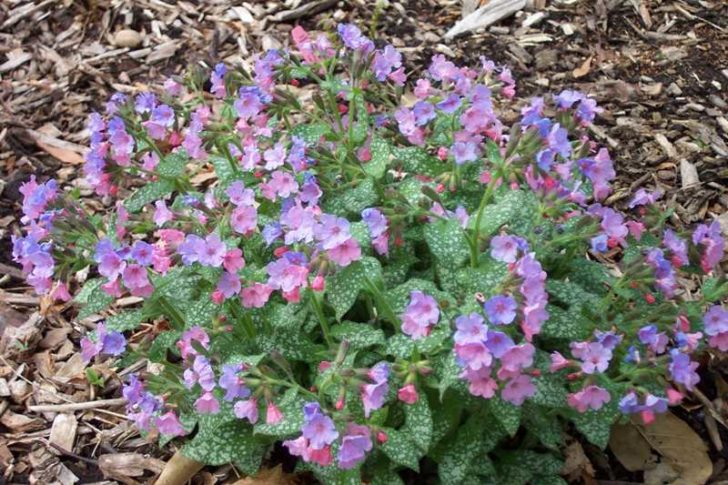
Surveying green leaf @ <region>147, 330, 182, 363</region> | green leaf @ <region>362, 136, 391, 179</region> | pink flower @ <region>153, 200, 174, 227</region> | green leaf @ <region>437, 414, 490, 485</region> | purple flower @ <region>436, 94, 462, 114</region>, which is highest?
purple flower @ <region>436, 94, 462, 114</region>

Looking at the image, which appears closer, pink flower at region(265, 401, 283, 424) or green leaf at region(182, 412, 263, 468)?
pink flower at region(265, 401, 283, 424)

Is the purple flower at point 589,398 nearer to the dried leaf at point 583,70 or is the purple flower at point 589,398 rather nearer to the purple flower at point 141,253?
the purple flower at point 141,253

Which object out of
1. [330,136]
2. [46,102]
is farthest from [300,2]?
[330,136]

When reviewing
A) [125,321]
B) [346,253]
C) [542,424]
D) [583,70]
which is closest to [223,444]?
[125,321]

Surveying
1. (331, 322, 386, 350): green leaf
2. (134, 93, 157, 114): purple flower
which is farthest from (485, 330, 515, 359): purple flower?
(134, 93, 157, 114): purple flower

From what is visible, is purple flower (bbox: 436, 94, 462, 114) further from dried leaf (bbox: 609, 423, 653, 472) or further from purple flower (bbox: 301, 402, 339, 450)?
dried leaf (bbox: 609, 423, 653, 472)

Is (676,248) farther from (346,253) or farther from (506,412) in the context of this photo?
(346,253)
